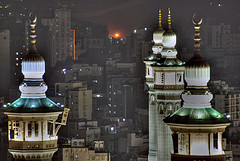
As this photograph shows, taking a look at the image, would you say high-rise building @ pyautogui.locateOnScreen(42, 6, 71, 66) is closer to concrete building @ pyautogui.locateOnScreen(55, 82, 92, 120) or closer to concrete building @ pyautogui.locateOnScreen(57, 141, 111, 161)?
concrete building @ pyautogui.locateOnScreen(55, 82, 92, 120)

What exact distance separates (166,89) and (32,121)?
2906mm

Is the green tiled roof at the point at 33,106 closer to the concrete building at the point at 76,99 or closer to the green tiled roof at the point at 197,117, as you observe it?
the green tiled roof at the point at 197,117

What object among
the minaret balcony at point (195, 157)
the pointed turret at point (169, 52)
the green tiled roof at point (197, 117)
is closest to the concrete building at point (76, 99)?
the pointed turret at point (169, 52)

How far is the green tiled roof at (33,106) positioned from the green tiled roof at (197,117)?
2750 mm

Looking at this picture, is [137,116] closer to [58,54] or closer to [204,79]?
[58,54]

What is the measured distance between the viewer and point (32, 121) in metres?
15.5

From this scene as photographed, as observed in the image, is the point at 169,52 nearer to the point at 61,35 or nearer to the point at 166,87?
the point at 166,87

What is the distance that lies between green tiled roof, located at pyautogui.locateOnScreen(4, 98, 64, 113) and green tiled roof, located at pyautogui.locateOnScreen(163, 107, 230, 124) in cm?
275

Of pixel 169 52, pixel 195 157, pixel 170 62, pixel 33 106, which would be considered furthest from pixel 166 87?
pixel 195 157

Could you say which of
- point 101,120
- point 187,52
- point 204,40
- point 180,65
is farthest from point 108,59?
point 180,65

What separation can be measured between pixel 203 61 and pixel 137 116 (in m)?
39.4

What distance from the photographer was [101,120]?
63.7m

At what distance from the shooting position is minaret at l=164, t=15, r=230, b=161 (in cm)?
1327

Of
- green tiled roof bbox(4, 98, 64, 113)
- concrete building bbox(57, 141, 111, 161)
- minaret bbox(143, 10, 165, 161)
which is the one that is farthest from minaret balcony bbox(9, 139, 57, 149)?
concrete building bbox(57, 141, 111, 161)
